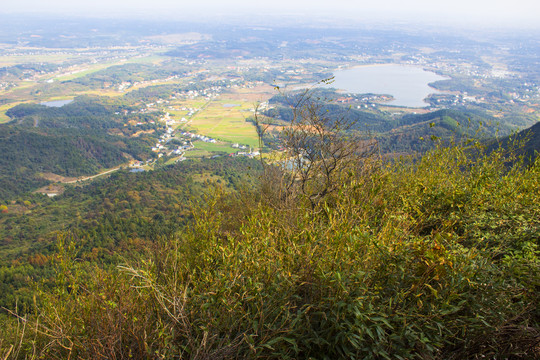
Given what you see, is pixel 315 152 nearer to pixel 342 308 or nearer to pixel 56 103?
pixel 342 308

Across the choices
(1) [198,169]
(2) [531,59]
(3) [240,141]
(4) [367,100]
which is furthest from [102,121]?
(2) [531,59]


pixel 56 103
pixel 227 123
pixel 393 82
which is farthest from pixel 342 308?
pixel 56 103

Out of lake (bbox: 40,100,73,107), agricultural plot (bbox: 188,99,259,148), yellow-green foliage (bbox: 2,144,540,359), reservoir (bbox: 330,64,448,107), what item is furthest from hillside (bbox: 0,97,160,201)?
yellow-green foliage (bbox: 2,144,540,359)

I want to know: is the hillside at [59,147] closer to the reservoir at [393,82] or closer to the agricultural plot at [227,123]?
the agricultural plot at [227,123]

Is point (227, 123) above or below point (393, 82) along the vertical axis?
below

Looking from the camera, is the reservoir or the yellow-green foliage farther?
the reservoir

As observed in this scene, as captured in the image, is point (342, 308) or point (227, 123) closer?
point (342, 308)

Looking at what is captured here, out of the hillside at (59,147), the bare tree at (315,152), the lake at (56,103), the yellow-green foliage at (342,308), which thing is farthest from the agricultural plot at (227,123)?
the yellow-green foliage at (342,308)

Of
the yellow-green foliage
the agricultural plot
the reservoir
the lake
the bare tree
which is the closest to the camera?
the yellow-green foliage

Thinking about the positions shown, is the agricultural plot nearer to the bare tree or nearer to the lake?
the lake

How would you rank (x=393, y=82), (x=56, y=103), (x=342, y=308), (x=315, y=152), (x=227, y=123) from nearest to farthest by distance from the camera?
(x=342, y=308) → (x=315, y=152) → (x=227, y=123) → (x=56, y=103) → (x=393, y=82)
